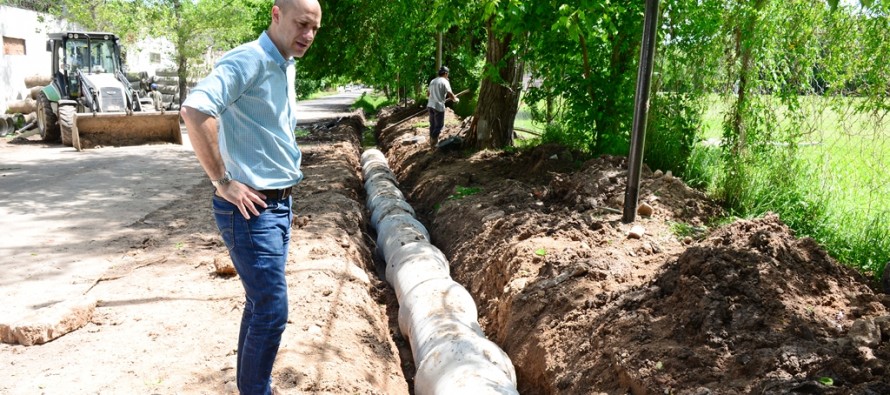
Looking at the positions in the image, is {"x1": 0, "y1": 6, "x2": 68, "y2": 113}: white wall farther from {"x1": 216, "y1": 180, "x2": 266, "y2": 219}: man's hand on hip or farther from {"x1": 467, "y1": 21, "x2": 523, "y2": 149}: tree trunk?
{"x1": 216, "y1": 180, "x2": 266, "y2": 219}: man's hand on hip

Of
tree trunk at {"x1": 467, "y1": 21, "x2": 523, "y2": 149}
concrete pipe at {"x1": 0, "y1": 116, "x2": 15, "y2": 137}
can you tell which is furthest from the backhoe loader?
tree trunk at {"x1": 467, "y1": 21, "x2": 523, "y2": 149}

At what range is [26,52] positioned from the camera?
2070 cm

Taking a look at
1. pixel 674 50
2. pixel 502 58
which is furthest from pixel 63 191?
pixel 674 50

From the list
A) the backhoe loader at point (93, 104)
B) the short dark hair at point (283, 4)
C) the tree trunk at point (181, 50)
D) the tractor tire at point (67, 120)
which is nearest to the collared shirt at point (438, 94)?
the backhoe loader at point (93, 104)

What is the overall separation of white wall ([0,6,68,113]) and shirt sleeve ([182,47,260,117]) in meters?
19.8

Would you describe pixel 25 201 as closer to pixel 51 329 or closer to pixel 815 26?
pixel 51 329

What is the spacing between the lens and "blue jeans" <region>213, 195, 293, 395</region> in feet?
9.07

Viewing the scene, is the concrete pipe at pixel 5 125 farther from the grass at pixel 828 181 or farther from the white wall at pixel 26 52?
the grass at pixel 828 181

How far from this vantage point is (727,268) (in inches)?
160

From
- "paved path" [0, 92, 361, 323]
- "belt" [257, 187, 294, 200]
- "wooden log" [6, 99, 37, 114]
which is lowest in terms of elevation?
"paved path" [0, 92, 361, 323]

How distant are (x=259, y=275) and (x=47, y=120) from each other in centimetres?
1425

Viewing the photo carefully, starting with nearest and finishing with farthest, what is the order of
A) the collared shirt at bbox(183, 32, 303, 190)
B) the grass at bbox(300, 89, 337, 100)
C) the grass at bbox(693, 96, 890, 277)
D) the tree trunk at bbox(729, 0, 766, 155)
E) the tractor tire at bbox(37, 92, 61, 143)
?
the collared shirt at bbox(183, 32, 303, 190) < the grass at bbox(693, 96, 890, 277) < the tree trunk at bbox(729, 0, 766, 155) < the tractor tire at bbox(37, 92, 61, 143) < the grass at bbox(300, 89, 337, 100)

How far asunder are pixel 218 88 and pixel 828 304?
372cm

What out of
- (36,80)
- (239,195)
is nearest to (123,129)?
(36,80)
